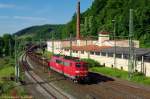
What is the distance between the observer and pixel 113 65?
68125 millimetres

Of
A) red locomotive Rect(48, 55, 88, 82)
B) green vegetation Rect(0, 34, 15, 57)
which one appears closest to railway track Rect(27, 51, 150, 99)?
red locomotive Rect(48, 55, 88, 82)

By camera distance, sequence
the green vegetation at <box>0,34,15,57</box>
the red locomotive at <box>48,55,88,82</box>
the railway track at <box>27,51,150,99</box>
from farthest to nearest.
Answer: the green vegetation at <box>0,34,15,57</box>
the red locomotive at <box>48,55,88,82</box>
the railway track at <box>27,51,150,99</box>

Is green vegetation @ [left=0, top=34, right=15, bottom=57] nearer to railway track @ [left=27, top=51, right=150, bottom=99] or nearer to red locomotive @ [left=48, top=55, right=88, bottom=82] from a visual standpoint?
red locomotive @ [left=48, top=55, right=88, bottom=82]

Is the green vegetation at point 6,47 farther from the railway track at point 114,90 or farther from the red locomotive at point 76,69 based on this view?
the railway track at point 114,90

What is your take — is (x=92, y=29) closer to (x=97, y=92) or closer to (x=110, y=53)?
(x=110, y=53)

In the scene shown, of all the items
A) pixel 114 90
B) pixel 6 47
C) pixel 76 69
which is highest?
pixel 6 47

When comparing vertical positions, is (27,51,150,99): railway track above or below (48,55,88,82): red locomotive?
below

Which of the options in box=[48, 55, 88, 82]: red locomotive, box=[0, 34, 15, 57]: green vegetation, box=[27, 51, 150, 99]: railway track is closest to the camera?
box=[27, 51, 150, 99]: railway track

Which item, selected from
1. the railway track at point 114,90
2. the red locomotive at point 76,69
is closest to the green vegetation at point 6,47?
the red locomotive at point 76,69

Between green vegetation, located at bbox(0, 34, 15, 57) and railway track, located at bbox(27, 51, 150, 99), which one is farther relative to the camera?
green vegetation, located at bbox(0, 34, 15, 57)

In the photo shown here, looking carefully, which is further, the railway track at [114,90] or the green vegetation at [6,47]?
the green vegetation at [6,47]

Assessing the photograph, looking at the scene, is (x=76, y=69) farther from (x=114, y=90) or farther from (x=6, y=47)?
(x=6, y=47)

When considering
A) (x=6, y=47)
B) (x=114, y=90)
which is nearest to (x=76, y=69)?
(x=114, y=90)

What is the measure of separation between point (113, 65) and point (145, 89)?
2709 cm
